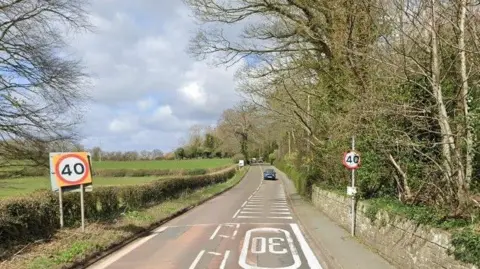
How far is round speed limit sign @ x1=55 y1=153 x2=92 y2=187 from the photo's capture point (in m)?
15.9

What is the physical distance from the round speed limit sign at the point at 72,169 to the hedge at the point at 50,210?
1.09 meters

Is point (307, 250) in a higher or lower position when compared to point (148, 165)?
lower

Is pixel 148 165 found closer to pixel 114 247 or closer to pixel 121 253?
pixel 114 247

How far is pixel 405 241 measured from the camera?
1105 cm

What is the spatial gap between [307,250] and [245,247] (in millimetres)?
1874

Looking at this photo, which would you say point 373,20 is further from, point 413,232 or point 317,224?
point 317,224

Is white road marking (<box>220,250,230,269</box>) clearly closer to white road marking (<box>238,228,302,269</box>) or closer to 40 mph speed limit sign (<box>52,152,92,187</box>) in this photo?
white road marking (<box>238,228,302,269</box>)

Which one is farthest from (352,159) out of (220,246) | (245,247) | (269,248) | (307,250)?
(220,246)

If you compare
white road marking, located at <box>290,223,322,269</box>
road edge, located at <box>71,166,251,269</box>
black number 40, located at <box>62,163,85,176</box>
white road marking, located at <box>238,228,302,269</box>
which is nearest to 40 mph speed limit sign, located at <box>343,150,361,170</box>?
white road marking, located at <box>290,223,322,269</box>

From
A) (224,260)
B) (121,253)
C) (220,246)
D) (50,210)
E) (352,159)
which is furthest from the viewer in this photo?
(50,210)

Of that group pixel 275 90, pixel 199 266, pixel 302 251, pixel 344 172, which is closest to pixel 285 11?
pixel 275 90

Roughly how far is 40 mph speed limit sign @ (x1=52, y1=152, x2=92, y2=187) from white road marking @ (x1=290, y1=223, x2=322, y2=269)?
7033 mm

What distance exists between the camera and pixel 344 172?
22797mm

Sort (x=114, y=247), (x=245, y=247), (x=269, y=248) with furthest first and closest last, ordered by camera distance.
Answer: (x=245, y=247)
(x=269, y=248)
(x=114, y=247)
